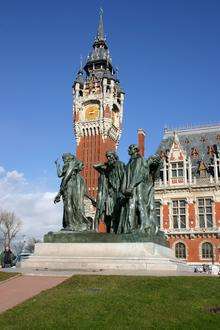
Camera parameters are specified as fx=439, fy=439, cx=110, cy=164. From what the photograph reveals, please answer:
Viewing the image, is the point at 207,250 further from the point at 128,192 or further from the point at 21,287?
the point at 21,287

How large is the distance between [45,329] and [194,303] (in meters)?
3.42

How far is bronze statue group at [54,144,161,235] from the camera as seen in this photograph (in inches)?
612

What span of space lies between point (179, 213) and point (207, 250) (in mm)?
4834

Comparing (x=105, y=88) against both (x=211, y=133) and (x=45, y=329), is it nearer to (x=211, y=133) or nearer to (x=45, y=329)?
(x=211, y=133)

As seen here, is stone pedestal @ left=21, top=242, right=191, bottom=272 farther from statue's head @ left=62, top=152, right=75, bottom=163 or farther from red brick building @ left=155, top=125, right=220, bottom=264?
red brick building @ left=155, top=125, right=220, bottom=264

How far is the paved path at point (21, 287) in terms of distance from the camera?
989 cm

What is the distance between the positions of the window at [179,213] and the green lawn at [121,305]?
36.1m

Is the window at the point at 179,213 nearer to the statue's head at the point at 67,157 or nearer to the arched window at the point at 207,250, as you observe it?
the arched window at the point at 207,250

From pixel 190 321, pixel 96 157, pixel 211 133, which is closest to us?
pixel 190 321

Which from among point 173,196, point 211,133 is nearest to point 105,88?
point 211,133

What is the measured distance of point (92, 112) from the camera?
68500mm

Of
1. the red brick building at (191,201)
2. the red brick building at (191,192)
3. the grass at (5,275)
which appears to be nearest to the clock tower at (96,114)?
the red brick building at (191,192)

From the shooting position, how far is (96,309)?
28.8 ft

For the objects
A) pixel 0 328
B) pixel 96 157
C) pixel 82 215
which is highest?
pixel 96 157
